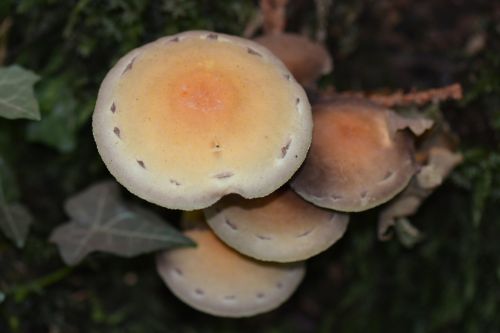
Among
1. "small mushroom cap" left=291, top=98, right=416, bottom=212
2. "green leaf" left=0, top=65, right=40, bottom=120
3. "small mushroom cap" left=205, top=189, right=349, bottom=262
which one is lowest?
"small mushroom cap" left=205, top=189, right=349, bottom=262

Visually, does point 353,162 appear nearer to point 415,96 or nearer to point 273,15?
point 415,96

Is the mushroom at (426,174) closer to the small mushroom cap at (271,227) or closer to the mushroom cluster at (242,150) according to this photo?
the mushroom cluster at (242,150)

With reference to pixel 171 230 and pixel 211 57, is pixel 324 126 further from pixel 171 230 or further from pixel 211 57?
pixel 171 230

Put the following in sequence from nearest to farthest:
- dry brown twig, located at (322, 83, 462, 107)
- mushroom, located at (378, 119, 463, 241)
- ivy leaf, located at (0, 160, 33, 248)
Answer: mushroom, located at (378, 119, 463, 241) → dry brown twig, located at (322, 83, 462, 107) → ivy leaf, located at (0, 160, 33, 248)

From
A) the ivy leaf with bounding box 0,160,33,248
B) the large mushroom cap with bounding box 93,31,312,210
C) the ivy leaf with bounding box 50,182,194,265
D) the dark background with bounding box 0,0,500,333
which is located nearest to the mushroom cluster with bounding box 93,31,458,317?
the large mushroom cap with bounding box 93,31,312,210

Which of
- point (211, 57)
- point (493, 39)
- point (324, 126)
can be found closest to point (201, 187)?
point (211, 57)

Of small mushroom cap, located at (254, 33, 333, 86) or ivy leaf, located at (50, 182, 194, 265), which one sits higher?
small mushroom cap, located at (254, 33, 333, 86)

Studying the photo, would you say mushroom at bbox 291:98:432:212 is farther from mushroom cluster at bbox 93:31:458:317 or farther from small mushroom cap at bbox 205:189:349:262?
A: small mushroom cap at bbox 205:189:349:262

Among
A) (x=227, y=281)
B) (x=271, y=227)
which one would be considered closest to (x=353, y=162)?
(x=271, y=227)
